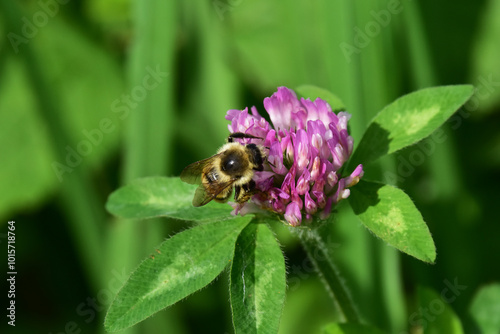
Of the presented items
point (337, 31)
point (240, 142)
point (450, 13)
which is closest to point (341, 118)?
point (240, 142)

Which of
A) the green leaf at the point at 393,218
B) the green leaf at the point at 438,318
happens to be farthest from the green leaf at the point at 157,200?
the green leaf at the point at 438,318

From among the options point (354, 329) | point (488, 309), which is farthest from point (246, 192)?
point (488, 309)

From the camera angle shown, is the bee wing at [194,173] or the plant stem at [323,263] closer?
the plant stem at [323,263]

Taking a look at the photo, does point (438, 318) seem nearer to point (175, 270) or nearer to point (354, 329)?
point (354, 329)

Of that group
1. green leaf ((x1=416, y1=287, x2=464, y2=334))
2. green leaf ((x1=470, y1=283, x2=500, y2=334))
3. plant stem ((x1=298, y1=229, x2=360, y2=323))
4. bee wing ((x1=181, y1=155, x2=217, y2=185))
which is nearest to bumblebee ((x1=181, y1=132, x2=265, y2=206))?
bee wing ((x1=181, y1=155, x2=217, y2=185))

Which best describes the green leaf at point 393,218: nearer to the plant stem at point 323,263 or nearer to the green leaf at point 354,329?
the plant stem at point 323,263

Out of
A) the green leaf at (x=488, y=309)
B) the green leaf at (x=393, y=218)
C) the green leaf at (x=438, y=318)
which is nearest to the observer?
the green leaf at (x=393, y=218)

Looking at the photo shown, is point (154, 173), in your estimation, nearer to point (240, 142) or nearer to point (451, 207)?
point (240, 142)
